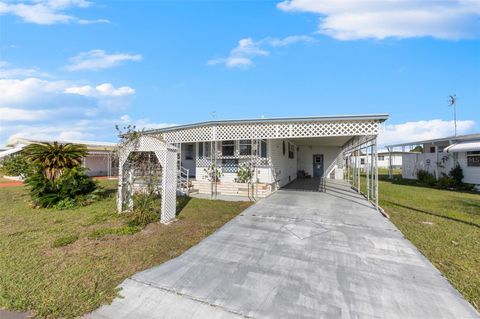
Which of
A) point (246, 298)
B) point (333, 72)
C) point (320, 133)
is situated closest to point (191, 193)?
point (320, 133)

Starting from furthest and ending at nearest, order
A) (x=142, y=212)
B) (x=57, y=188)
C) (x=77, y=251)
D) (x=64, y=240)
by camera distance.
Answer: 1. (x=57, y=188)
2. (x=142, y=212)
3. (x=64, y=240)
4. (x=77, y=251)

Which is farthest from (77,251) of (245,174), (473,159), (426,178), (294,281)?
(426,178)

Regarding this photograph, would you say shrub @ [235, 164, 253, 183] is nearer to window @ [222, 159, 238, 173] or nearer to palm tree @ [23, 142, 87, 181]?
window @ [222, 159, 238, 173]

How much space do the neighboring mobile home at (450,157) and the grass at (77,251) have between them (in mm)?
15955

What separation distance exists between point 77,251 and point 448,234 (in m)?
8.45

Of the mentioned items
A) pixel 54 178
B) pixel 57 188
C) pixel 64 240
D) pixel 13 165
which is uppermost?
pixel 13 165

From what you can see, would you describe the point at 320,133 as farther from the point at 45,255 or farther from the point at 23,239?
the point at 23,239

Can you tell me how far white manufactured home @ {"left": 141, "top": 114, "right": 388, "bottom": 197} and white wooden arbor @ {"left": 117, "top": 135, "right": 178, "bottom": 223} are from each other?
1.15 meters

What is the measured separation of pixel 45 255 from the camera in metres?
4.37

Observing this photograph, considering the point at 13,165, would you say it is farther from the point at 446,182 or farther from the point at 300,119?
the point at 446,182

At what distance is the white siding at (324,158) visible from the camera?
66.5 feet

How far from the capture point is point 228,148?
12820mm

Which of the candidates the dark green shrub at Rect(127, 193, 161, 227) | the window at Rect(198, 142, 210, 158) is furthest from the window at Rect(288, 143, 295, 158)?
the dark green shrub at Rect(127, 193, 161, 227)

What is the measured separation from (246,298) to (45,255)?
402 cm
